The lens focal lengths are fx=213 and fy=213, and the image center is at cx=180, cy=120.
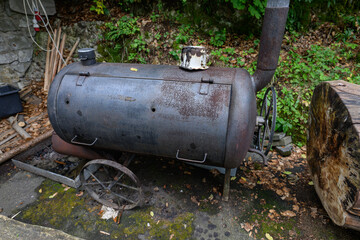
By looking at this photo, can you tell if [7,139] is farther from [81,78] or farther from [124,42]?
[124,42]

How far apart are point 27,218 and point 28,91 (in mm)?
4188

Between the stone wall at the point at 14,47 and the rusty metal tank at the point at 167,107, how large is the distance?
4094 mm

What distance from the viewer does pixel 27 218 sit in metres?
3.02

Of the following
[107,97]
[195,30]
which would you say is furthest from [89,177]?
[195,30]

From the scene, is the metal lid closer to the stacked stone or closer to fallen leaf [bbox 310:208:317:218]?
the stacked stone

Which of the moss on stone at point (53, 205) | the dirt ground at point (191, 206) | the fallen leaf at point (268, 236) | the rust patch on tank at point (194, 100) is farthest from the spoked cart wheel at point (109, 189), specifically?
the fallen leaf at point (268, 236)

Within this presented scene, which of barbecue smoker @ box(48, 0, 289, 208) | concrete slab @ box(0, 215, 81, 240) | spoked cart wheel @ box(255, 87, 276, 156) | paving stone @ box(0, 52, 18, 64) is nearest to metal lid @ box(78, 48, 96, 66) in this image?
barbecue smoker @ box(48, 0, 289, 208)

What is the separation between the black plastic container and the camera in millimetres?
4969

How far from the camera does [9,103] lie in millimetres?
5102

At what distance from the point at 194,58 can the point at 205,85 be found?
446mm

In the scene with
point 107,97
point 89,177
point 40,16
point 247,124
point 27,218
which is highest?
point 40,16

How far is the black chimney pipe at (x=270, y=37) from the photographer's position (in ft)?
8.25

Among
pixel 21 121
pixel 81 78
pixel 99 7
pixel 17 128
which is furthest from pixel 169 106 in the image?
pixel 99 7

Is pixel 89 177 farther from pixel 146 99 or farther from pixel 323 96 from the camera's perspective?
pixel 323 96
